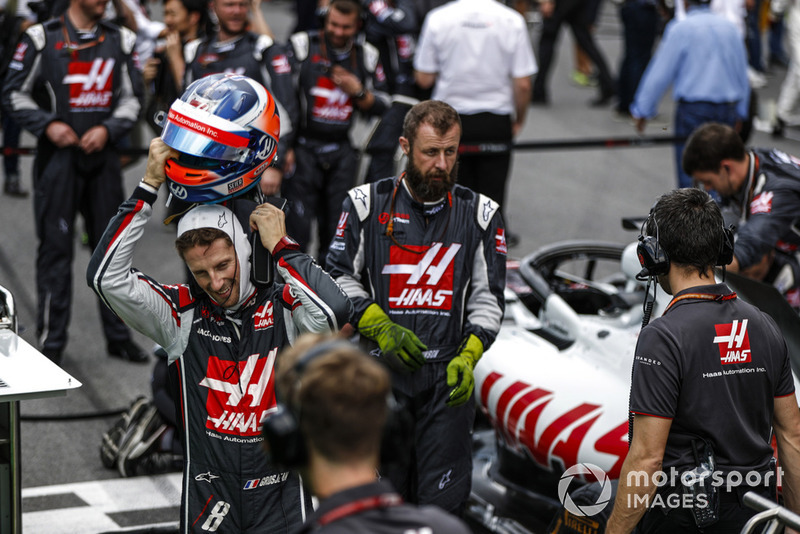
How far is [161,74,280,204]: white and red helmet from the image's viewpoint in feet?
12.1

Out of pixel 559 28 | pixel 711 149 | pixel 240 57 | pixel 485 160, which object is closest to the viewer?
pixel 711 149

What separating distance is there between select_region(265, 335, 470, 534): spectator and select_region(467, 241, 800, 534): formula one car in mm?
2417

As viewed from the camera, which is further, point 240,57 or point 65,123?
point 240,57

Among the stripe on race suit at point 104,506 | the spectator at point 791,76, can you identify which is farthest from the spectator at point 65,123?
the spectator at point 791,76

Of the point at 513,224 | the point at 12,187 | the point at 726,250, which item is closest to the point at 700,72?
the point at 513,224

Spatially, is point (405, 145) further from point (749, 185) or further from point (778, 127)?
point (778, 127)

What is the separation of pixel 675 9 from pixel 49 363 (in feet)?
26.0

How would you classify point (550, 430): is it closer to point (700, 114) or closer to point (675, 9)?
point (700, 114)

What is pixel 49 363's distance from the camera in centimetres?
384

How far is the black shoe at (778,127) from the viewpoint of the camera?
12.7 meters

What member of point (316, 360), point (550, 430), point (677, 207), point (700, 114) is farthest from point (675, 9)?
point (316, 360)

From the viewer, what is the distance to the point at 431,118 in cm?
439

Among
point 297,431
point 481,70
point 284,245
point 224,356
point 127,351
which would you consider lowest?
point 127,351

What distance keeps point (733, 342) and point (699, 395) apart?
0.21 m
